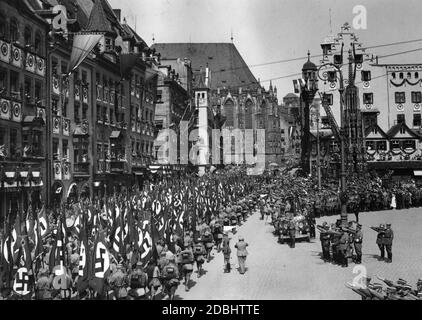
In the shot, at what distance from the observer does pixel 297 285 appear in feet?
50.0

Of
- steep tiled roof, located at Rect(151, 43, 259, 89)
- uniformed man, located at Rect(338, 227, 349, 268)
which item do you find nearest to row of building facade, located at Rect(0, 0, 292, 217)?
uniformed man, located at Rect(338, 227, 349, 268)

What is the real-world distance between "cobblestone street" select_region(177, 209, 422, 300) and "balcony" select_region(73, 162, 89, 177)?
12220mm

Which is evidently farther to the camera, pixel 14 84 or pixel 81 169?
pixel 81 169

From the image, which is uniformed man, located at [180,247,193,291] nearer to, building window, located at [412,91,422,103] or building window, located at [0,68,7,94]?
building window, located at [0,68,7,94]

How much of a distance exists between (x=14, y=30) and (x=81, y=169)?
10.7 metres

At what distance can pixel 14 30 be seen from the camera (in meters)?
25.6

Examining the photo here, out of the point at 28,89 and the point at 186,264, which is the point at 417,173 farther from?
the point at 186,264

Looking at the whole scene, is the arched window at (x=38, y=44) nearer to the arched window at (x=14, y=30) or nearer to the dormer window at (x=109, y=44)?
the arched window at (x=14, y=30)

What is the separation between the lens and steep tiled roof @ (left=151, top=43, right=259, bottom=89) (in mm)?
110000

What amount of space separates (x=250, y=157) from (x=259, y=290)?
9153 centimetres

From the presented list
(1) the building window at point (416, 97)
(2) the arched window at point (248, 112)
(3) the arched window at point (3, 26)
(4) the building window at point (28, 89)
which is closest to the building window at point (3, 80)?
(3) the arched window at point (3, 26)

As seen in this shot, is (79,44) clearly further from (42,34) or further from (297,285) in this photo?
(297,285)

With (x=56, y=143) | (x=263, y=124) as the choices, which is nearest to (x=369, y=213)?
(x=56, y=143)

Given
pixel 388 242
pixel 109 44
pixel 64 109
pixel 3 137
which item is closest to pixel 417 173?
pixel 109 44
